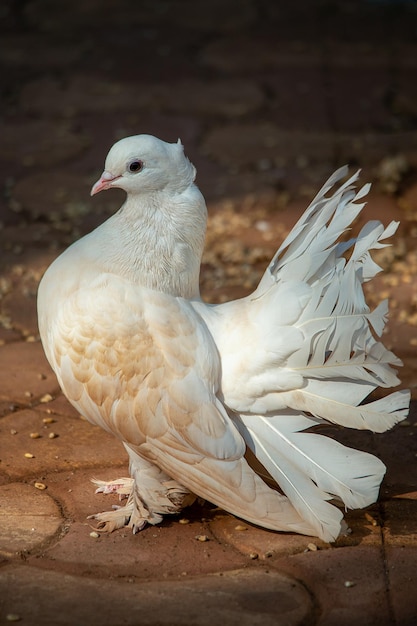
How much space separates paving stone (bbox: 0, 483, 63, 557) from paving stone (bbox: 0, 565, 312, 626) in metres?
0.14

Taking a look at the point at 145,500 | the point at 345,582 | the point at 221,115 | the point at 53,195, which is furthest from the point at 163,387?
the point at 221,115

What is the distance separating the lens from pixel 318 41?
26.6 feet

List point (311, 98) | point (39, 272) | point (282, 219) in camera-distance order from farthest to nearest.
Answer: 1. point (311, 98)
2. point (282, 219)
3. point (39, 272)

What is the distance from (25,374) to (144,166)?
1327 millimetres

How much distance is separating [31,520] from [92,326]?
0.65 m

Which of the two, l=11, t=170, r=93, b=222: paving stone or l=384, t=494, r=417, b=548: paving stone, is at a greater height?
l=384, t=494, r=417, b=548: paving stone

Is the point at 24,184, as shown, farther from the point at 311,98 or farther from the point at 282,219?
the point at 311,98

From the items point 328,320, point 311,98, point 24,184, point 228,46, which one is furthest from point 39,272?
point 228,46

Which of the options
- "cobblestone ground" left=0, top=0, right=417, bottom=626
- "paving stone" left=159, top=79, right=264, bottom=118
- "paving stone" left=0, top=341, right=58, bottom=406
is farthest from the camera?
"paving stone" left=159, top=79, right=264, bottom=118

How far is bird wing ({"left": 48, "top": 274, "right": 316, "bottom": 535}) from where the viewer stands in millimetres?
2879

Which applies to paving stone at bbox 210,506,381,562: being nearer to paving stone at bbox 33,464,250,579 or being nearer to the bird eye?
paving stone at bbox 33,464,250,579

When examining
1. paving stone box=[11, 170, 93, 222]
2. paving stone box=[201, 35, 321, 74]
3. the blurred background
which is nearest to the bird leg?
the blurred background

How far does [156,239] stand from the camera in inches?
119

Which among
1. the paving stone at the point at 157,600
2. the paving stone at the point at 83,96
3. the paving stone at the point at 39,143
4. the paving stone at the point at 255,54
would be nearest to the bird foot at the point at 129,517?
the paving stone at the point at 157,600
